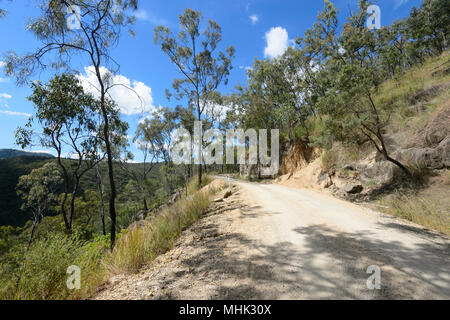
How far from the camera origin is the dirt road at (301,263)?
208cm

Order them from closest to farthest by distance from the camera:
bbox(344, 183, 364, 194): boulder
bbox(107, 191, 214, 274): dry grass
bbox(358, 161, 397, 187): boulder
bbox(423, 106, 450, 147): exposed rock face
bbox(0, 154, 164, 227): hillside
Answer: bbox(107, 191, 214, 274): dry grass → bbox(423, 106, 450, 147): exposed rock face → bbox(358, 161, 397, 187): boulder → bbox(344, 183, 364, 194): boulder → bbox(0, 154, 164, 227): hillside

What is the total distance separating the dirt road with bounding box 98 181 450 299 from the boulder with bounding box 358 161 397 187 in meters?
2.64

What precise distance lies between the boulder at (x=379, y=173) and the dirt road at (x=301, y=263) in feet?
8.65

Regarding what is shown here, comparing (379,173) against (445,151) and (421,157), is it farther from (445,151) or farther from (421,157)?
(445,151)

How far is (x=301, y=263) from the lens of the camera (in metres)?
2.63

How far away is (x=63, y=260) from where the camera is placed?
9.66ft

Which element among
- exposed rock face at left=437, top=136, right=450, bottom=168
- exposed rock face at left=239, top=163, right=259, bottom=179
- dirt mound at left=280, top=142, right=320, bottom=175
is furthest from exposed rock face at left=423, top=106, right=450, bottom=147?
exposed rock face at left=239, top=163, right=259, bottom=179

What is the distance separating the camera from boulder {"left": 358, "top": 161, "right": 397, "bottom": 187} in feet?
21.3

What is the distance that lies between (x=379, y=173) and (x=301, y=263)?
20.6ft

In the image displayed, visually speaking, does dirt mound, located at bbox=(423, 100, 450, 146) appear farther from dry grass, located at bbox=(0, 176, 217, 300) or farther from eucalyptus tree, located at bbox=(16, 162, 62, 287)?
eucalyptus tree, located at bbox=(16, 162, 62, 287)

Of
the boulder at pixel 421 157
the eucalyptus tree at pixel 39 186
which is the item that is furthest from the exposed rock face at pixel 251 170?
the eucalyptus tree at pixel 39 186
